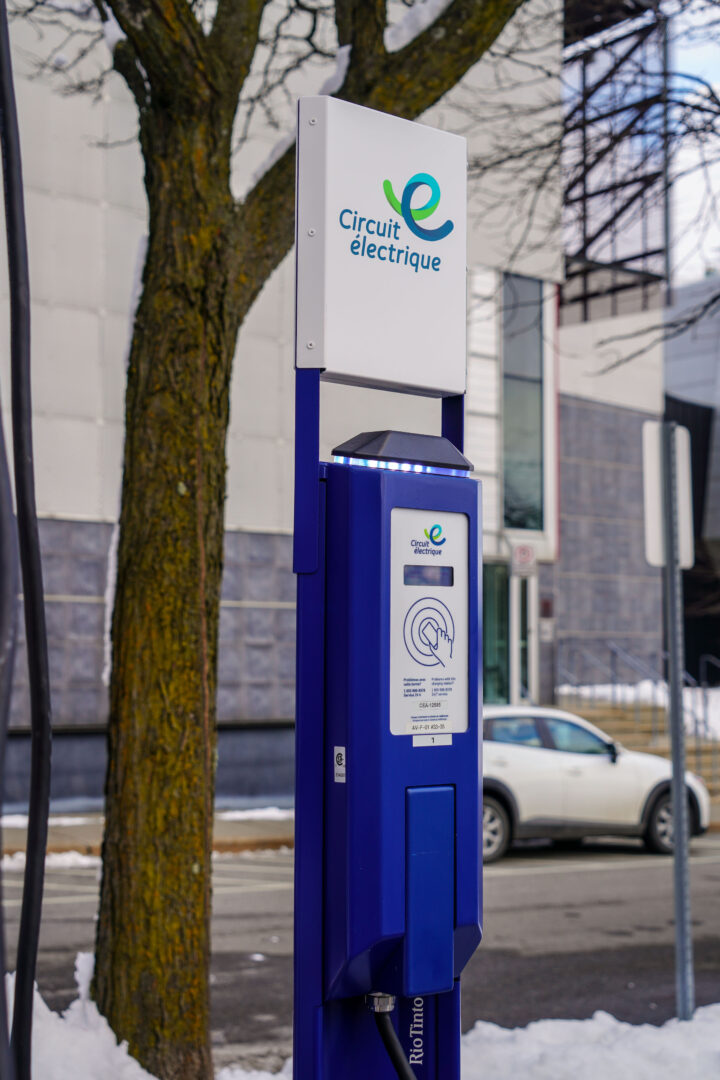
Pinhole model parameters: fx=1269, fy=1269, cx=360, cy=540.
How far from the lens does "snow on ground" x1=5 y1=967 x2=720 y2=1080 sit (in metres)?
4.22

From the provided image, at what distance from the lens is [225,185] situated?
475cm

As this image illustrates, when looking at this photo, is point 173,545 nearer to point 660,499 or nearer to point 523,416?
point 660,499

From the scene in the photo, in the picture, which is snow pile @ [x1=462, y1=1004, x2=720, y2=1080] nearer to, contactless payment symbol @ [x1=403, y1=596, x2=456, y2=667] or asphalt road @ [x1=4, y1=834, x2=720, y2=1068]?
asphalt road @ [x1=4, y1=834, x2=720, y2=1068]

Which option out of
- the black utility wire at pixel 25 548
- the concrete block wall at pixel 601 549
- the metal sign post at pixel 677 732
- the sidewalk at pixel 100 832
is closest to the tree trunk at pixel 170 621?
the metal sign post at pixel 677 732

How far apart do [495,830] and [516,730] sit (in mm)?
1037

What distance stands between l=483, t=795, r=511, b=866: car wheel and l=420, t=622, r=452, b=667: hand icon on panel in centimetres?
940

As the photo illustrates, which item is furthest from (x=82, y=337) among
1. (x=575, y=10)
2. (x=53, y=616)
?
(x=575, y=10)

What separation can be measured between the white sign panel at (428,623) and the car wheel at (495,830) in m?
9.39

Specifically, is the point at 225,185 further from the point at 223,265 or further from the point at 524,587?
the point at 524,587

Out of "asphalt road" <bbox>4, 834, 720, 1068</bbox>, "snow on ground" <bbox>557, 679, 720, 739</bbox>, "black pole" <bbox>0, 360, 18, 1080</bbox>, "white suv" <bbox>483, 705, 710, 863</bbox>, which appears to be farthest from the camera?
"snow on ground" <bbox>557, 679, 720, 739</bbox>

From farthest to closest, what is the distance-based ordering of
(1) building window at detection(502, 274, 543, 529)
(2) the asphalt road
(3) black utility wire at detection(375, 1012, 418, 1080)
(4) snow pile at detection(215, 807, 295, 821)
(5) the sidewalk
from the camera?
1. (1) building window at detection(502, 274, 543, 529)
2. (4) snow pile at detection(215, 807, 295, 821)
3. (5) the sidewalk
4. (2) the asphalt road
5. (3) black utility wire at detection(375, 1012, 418, 1080)

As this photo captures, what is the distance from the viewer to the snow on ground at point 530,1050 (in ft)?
13.9

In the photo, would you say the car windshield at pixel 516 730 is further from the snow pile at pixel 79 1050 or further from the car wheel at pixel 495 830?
the snow pile at pixel 79 1050

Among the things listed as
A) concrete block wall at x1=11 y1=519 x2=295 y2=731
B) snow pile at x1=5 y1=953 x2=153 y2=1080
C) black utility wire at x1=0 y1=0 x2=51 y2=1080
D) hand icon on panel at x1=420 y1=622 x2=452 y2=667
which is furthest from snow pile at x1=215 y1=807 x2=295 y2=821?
black utility wire at x1=0 y1=0 x2=51 y2=1080
